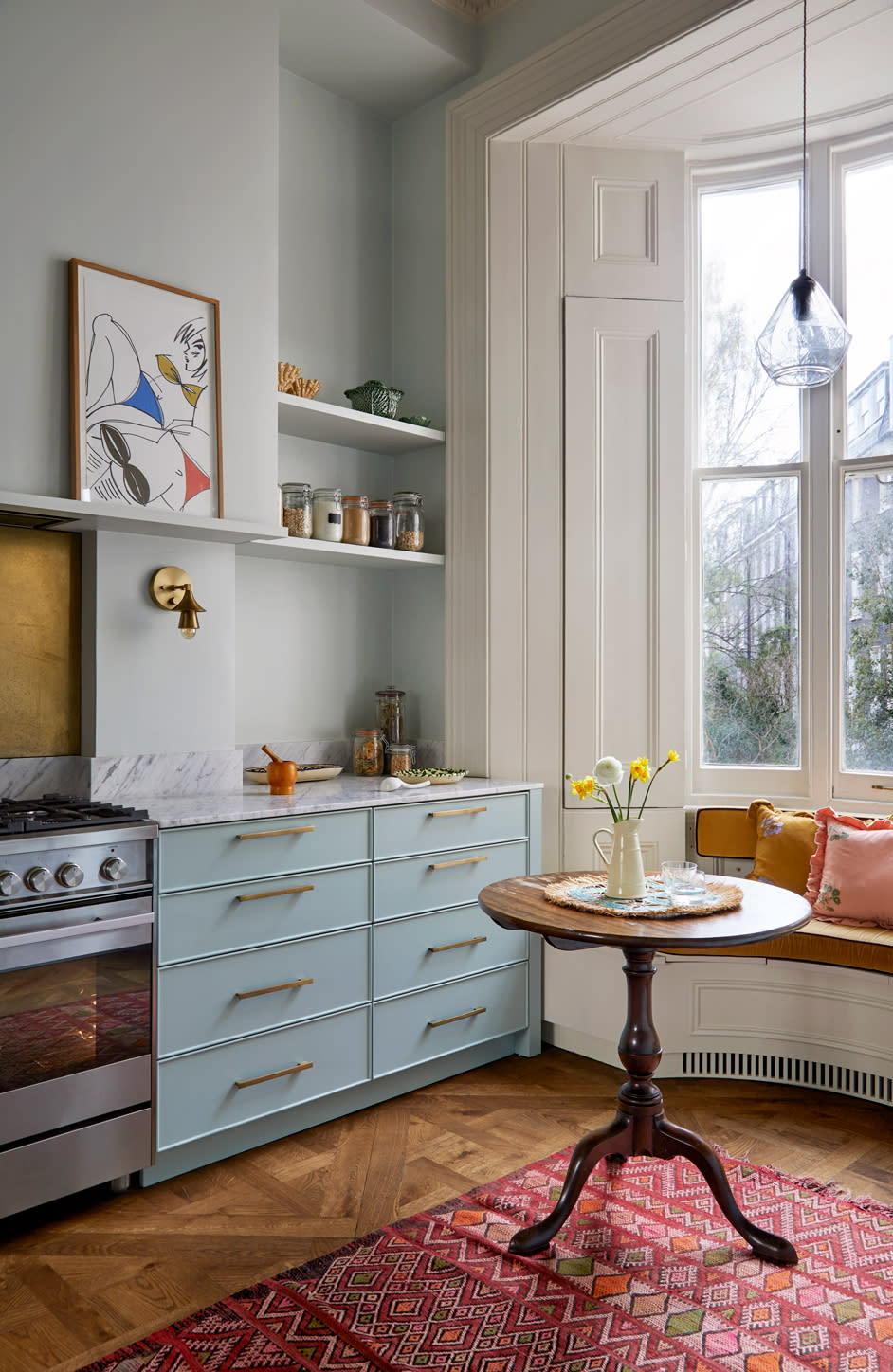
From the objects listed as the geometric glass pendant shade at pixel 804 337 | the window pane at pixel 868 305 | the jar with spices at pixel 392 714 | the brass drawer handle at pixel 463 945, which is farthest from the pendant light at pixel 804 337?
the brass drawer handle at pixel 463 945

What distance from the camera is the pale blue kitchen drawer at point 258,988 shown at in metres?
2.55

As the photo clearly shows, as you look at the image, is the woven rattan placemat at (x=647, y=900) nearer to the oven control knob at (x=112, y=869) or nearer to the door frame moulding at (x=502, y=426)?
the oven control knob at (x=112, y=869)

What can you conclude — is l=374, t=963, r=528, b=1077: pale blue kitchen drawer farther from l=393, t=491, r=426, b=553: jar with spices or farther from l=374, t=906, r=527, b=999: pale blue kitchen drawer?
l=393, t=491, r=426, b=553: jar with spices

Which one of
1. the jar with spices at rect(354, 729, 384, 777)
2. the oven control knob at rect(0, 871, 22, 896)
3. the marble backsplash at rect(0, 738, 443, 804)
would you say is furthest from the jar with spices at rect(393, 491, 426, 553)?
the oven control knob at rect(0, 871, 22, 896)

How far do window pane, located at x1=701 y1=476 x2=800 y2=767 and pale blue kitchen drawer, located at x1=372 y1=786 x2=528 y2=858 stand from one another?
98 centimetres

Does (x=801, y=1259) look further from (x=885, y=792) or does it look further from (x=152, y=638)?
(x=152, y=638)

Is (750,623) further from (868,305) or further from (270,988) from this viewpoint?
(270,988)

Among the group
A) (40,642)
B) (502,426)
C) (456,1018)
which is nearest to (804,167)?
(502,426)

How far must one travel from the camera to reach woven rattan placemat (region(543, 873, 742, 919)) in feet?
A: 7.25

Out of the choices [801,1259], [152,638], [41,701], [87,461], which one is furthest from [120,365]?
[801,1259]

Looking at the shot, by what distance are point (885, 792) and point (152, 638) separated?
8.65 feet

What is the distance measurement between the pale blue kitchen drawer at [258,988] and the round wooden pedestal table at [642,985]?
689mm

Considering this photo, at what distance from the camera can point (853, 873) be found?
3.23 meters

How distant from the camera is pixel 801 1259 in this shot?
2221 mm
